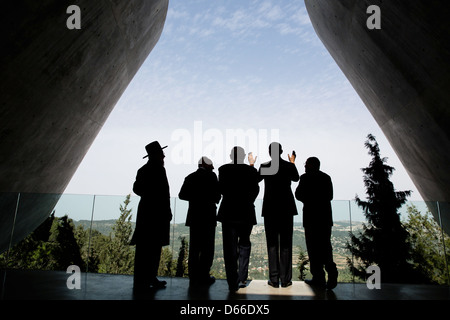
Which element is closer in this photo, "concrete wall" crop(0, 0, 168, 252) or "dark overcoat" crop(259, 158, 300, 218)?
"concrete wall" crop(0, 0, 168, 252)

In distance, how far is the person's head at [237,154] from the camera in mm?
3670

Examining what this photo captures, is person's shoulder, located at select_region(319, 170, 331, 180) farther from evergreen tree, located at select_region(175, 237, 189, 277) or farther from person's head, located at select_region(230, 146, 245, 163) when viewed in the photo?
evergreen tree, located at select_region(175, 237, 189, 277)

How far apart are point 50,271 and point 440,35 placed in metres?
6.05

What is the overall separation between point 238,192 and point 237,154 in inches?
20.7

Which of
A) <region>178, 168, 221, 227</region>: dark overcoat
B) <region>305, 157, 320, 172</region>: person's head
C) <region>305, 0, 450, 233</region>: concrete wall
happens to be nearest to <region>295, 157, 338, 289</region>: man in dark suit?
<region>305, 157, 320, 172</region>: person's head

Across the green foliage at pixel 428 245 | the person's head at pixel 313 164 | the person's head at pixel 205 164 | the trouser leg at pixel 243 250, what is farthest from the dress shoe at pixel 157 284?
the green foliage at pixel 428 245

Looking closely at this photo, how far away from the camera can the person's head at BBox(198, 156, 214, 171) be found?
3.88 metres

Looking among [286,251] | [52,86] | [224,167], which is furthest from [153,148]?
[286,251]

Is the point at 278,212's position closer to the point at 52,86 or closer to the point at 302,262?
the point at 302,262

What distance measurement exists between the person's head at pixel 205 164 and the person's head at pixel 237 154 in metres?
0.39

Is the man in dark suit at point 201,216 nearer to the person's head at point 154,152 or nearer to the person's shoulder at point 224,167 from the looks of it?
the person's shoulder at point 224,167

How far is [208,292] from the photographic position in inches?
120

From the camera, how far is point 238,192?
11.7ft
